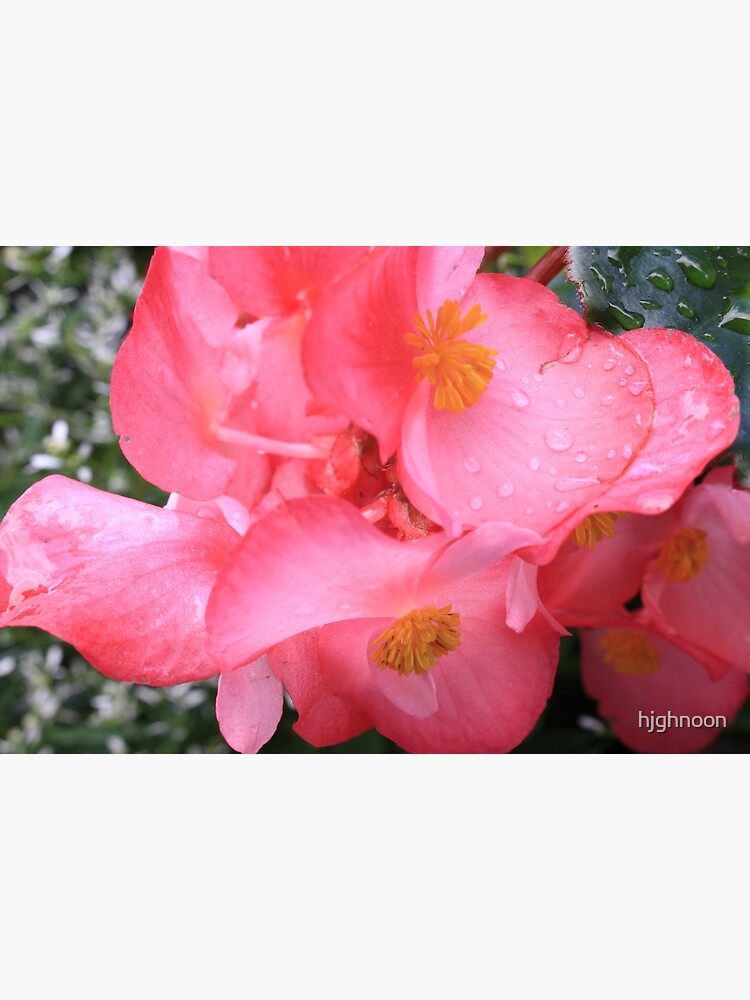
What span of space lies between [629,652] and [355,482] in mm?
296

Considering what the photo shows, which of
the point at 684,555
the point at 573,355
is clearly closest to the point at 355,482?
the point at 573,355

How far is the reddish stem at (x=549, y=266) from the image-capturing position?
2.11 feet

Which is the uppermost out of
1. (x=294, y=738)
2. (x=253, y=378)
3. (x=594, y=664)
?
(x=253, y=378)

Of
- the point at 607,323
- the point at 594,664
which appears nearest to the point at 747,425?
the point at 607,323

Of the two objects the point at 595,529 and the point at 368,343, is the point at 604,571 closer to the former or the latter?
the point at 595,529

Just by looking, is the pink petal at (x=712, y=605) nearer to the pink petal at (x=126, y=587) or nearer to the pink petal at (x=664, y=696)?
the pink petal at (x=664, y=696)

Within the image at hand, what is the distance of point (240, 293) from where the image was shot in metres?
0.61

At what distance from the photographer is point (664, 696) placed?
2.47 feet

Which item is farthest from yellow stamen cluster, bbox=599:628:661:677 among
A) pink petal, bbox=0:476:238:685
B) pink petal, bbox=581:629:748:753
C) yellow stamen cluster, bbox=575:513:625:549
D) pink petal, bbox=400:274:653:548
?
pink petal, bbox=0:476:238:685

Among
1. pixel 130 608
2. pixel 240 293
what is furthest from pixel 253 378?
pixel 130 608

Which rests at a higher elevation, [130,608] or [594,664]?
[130,608]

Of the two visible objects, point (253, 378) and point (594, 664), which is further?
point (594, 664)

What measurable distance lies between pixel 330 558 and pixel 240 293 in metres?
0.19

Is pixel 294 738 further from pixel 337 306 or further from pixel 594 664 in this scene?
pixel 337 306
